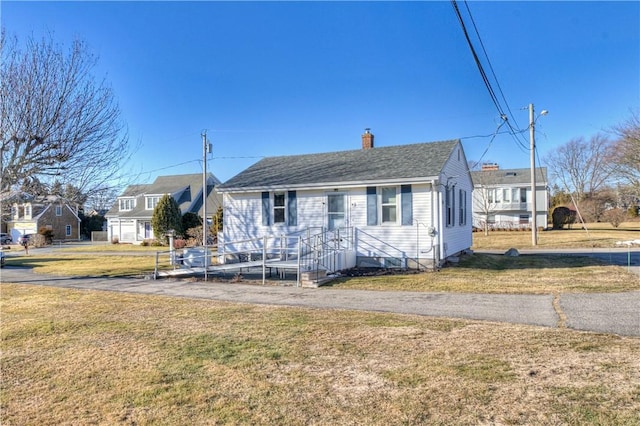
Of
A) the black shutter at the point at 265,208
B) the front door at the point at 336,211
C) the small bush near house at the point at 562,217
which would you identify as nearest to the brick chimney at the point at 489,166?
the small bush near house at the point at 562,217

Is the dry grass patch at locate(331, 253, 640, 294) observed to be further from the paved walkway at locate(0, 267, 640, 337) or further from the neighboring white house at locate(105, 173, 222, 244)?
the neighboring white house at locate(105, 173, 222, 244)

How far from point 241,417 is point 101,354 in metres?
2.86

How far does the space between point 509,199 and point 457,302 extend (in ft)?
133

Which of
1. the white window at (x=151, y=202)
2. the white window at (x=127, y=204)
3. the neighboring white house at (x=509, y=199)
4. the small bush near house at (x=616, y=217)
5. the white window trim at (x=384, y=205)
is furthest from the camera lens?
the neighboring white house at (x=509, y=199)

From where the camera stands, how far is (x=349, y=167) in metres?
16.5

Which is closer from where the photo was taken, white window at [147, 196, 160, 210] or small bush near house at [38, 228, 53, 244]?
white window at [147, 196, 160, 210]

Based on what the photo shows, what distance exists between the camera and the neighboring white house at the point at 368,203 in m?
14.1

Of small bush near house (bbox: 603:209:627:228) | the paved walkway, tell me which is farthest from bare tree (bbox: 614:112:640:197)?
the paved walkway

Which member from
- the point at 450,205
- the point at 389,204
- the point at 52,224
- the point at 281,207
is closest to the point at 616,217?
the point at 450,205

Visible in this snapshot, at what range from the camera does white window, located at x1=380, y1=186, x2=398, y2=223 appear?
574 inches

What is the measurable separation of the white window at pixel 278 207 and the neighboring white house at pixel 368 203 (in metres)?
0.04

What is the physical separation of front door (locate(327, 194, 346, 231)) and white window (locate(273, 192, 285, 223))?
1.92m

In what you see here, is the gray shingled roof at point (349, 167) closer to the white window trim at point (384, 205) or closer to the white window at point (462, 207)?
the white window trim at point (384, 205)

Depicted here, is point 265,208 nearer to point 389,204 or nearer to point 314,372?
point 389,204
